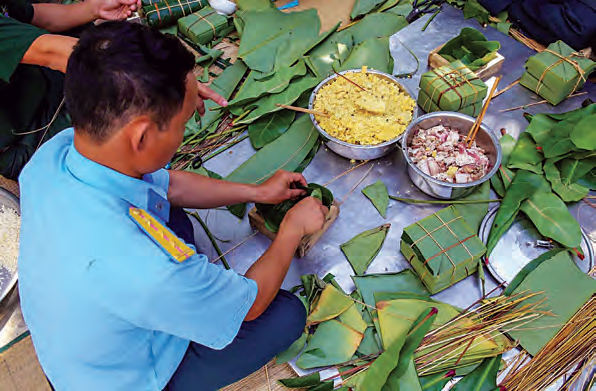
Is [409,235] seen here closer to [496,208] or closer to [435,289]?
[435,289]

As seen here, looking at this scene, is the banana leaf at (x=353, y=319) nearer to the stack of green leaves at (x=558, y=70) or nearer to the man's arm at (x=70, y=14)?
the stack of green leaves at (x=558, y=70)

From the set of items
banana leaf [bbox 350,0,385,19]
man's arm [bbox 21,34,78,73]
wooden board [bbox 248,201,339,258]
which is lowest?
wooden board [bbox 248,201,339,258]

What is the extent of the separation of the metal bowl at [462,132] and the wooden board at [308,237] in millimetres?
393

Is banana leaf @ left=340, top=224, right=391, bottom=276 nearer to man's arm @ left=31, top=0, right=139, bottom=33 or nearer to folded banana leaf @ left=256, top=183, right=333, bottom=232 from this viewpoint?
folded banana leaf @ left=256, top=183, right=333, bottom=232

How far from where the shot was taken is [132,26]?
4.03 feet

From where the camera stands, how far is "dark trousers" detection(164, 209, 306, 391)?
159cm

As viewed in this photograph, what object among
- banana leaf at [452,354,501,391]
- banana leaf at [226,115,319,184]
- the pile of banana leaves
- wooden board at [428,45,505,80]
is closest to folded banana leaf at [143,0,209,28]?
banana leaf at [226,115,319,184]

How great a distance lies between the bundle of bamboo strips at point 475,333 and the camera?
1.78 m

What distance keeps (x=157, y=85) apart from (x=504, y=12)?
8.12 ft

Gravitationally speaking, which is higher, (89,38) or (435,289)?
(89,38)

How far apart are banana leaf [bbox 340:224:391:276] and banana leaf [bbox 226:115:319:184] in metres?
0.49

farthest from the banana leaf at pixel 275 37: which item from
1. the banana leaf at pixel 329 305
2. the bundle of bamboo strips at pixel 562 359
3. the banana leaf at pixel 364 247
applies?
the bundle of bamboo strips at pixel 562 359

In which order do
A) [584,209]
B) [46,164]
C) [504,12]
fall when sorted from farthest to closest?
[504,12] → [584,209] → [46,164]

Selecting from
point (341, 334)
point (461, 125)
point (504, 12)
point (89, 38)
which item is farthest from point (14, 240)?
point (504, 12)
